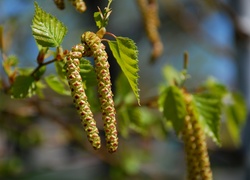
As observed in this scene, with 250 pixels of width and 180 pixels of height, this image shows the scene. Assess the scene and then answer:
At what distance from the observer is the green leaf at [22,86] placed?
726 mm

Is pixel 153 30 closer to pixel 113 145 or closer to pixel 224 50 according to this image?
pixel 113 145

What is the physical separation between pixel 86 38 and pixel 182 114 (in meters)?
0.30

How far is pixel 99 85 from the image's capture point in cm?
55

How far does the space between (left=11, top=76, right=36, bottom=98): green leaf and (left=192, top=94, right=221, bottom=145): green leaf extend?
0.31 m

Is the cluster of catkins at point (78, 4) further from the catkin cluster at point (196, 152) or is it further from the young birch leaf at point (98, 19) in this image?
the catkin cluster at point (196, 152)

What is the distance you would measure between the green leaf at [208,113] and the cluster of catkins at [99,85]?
30 cm

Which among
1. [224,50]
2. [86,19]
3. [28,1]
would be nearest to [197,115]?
[224,50]

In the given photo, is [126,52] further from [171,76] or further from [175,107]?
[171,76]

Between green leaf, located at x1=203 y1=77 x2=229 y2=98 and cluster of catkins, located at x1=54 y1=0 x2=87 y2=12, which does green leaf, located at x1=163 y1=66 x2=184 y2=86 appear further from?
cluster of catkins, located at x1=54 y1=0 x2=87 y2=12

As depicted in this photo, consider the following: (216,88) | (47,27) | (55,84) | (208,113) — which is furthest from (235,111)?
(47,27)

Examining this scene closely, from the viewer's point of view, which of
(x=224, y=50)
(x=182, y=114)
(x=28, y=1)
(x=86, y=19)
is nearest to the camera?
(x=182, y=114)

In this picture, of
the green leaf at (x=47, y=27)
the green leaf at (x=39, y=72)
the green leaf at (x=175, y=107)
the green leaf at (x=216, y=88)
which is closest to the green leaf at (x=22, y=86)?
the green leaf at (x=39, y=72)

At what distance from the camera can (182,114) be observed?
0.80 metres

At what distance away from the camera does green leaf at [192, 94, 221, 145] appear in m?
0.80
